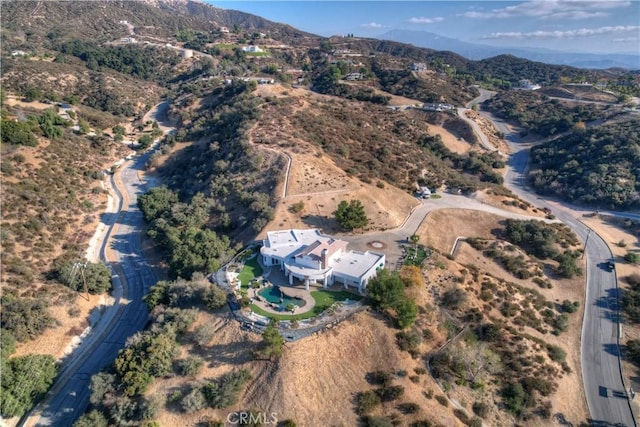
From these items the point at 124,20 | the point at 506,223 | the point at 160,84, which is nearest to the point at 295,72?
the point at 160,84

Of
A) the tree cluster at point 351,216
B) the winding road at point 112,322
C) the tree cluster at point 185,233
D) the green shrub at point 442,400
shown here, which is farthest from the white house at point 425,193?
the winding road at point 112,322

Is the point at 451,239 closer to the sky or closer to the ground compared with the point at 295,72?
closer to the ground

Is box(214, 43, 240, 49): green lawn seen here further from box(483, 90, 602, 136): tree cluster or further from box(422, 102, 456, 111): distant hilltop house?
box(483, 90, 602, 136): tree cluster

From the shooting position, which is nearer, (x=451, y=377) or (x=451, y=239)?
(x=451, y=377)

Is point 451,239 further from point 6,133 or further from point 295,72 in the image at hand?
point 295,72

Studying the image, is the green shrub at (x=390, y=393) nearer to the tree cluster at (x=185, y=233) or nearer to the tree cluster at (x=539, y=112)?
the tree cluster at (x=185, y=233)

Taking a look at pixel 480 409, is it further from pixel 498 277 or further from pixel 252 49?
pixel 252 49
